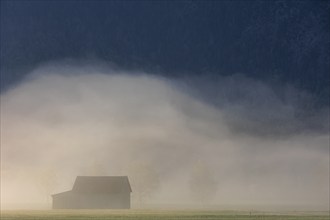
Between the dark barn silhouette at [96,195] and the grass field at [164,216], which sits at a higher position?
the dark barn silhouette at [96,195]

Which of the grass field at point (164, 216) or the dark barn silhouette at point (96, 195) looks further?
the dark barn silhouette at point (96, 195)

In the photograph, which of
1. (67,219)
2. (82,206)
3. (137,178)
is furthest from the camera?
(137,178)

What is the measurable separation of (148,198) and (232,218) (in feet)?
336

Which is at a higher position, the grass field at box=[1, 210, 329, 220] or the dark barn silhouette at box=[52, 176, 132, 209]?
the dark barn silhouette at box=[52, 176, 132, 209]

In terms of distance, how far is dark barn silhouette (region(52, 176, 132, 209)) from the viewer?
16151 cm

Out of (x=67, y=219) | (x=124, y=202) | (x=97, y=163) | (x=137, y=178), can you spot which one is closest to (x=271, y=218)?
(x=67, y=219)

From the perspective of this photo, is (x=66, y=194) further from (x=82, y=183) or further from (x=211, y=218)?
(x=211, y=218)

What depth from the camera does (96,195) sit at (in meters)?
164

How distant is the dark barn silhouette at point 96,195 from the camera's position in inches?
6359

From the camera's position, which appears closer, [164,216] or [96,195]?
[164,216]

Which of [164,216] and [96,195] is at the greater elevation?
[96,195]

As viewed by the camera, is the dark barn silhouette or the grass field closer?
the grass field

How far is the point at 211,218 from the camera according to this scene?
93312 mm

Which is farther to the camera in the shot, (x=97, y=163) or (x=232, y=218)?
(x=97, y=163)
